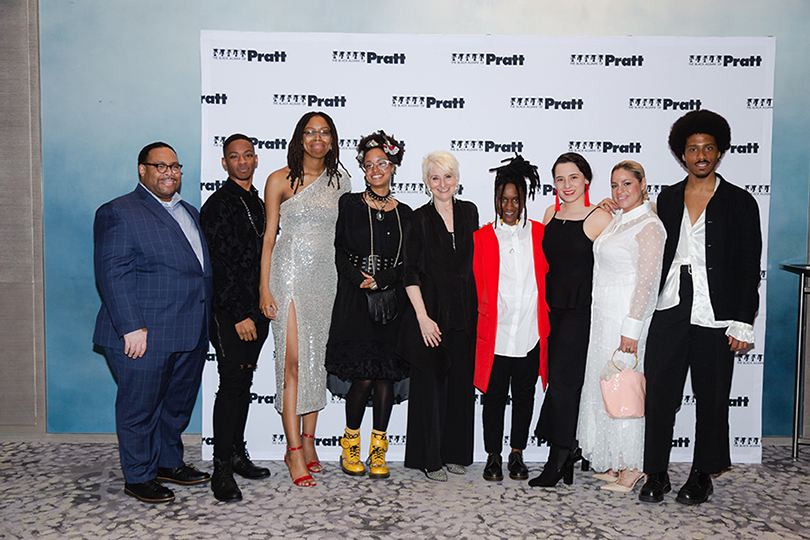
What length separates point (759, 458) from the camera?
12.4 feet

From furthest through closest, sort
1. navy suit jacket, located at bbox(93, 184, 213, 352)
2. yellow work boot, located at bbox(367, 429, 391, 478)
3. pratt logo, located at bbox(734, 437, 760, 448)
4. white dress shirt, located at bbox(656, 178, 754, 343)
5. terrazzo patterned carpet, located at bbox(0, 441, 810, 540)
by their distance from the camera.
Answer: pratt logo, located at bbox(734, 437, 760, 448) → yellow work boot, located at bbox(367, 429, 391, 478) → white dress shirt, located at bbox(656, 178, 754, 343) → navy suit jacket, located at bbox(93, 184, 213, 352) → terrazzo patterned carpet, located at bbox(0, 441, 810, 540)

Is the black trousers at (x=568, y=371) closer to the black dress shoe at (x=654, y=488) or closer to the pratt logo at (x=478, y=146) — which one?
the black dress shoe at (x=654, y=488)

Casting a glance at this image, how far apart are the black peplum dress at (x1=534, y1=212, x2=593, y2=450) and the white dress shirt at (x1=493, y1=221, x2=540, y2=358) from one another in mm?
135

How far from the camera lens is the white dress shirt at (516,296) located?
10.6 feet

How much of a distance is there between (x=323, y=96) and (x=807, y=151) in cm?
336

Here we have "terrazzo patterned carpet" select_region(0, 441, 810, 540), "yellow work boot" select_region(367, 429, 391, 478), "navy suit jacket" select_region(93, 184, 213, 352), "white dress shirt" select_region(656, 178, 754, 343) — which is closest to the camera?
"terrazzo patterned carpet" select_region(0, 441, 810, 540)

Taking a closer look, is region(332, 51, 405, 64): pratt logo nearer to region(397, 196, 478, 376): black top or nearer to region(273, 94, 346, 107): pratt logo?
region(273, 94, 346, 107): pratt logo

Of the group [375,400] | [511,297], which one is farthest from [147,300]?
[511,297]

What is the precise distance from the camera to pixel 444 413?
11.0 feet

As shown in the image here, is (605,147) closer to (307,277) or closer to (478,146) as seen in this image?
(478,146)

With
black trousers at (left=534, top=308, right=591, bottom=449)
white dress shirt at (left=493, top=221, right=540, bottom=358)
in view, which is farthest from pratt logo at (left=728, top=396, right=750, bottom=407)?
white dress shirt at (left=493, top=221, right=540, bottom=358)

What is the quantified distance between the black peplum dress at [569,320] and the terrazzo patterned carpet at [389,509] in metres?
0.46

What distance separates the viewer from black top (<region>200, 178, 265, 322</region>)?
315cm

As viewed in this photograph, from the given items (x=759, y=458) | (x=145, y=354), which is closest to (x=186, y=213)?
(x=145, y=354)
